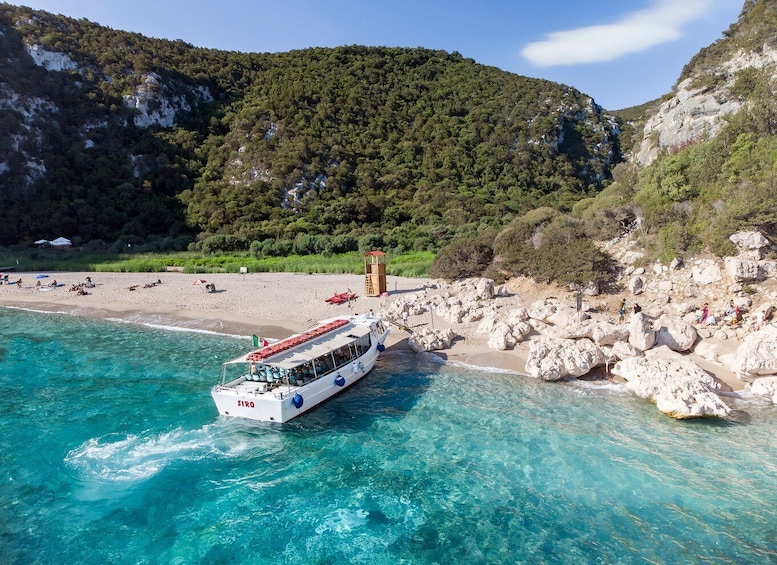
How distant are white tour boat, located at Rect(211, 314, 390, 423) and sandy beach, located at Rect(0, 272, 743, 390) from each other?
445cm

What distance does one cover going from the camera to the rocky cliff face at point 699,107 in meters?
32.8

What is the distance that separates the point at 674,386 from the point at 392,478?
31.8ft

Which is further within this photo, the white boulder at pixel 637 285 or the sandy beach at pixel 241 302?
the white boulder at pixel 637 285

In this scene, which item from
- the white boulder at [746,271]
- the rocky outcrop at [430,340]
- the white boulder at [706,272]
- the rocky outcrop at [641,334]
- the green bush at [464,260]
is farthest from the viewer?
the green bush at [464,260]

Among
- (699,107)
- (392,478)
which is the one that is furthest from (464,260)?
(699,107)

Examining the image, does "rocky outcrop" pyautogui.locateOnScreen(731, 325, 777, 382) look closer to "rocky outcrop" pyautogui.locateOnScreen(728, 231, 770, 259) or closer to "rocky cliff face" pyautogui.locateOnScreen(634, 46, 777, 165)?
"rocky outcrop" pyautogui.locateOnScreen(728, 231, 770, 259)

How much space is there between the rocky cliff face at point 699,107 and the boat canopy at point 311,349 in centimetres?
2867

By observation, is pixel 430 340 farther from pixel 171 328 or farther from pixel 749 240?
pixel 171 328

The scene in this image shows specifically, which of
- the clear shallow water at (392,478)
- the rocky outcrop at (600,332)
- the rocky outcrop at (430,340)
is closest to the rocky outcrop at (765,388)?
the clear shallow water at (392,478)

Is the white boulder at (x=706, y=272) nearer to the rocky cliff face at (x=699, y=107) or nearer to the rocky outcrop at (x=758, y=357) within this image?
the rocky outcrop at (x=758, y=357)

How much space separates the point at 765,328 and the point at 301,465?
16809 millimetres

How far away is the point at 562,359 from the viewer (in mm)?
17672

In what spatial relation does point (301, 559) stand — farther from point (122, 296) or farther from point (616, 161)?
point (616, 161)

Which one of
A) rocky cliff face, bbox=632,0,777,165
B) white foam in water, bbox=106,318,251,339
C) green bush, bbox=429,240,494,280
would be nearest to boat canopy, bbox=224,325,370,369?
white foam in water, bbox=106,318,251,339
